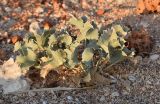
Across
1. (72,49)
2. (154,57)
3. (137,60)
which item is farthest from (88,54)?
(154,57)

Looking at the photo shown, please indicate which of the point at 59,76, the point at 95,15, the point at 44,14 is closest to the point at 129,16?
the point at 95,15

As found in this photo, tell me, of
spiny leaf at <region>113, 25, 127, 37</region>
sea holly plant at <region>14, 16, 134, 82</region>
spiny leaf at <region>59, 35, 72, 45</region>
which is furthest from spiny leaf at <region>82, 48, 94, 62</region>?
spiny leaf at <region>113, 25, 127, 37</region>

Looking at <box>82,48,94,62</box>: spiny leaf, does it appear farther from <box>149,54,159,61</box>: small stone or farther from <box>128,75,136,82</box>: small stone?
<box>149,54,159,61</box>: small stone

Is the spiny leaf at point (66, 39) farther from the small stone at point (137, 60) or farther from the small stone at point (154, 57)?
the small stone at point (154, 57)

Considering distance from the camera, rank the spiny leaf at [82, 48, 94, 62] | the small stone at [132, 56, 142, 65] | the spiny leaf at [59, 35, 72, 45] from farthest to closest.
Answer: the small stone at [132, 56, 142, 65], the spiny leaf at [59, 35, 72, 45], the spiny leaf at [82, 48, 94, 62]

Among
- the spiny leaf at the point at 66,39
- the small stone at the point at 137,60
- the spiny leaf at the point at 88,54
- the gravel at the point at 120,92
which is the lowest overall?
the gravel at the point at 120,92

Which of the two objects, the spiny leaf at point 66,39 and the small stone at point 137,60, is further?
the small stone at point 137,60

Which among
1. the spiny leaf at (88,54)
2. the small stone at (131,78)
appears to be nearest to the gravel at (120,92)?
the small stone at (131,78)

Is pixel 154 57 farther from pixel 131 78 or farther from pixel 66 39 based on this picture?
pixel 66 39

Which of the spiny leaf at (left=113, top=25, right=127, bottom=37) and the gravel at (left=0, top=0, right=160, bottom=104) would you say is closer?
the gravel at (left=0, top=0, right=160, bottom=104)
